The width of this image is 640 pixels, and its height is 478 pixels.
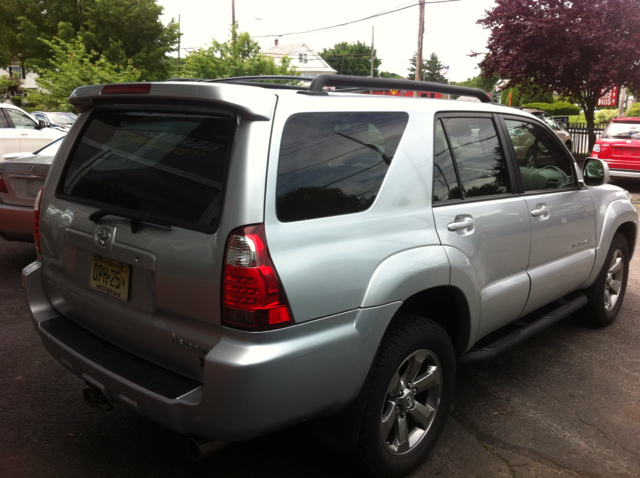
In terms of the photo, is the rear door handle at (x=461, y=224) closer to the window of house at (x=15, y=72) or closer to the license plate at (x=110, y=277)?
the license plate at (x=110, y=277)

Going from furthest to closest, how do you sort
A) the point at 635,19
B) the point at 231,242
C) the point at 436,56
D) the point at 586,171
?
1. the point at 436,56
2. the point at 635,19
3. the point at 586,171
4. the point at 231,242

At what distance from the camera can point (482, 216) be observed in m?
3.17

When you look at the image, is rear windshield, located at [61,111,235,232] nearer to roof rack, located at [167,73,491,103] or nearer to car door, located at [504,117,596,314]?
roof rack, located at [167,73,491,103]

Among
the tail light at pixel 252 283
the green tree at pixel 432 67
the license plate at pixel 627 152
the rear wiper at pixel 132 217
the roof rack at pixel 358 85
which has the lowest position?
the license plate at pixel 627 152

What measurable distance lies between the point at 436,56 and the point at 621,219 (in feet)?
362

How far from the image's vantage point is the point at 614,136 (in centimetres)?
1341

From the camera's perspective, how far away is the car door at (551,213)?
3654mm

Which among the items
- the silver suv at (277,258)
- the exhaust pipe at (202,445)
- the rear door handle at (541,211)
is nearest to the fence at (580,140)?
the rear door handle at (541,211)

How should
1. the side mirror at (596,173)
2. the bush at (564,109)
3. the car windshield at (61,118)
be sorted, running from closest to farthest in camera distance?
the side mirror at (596,173)
the car windshield at (61,118)
the bush at (564,109)

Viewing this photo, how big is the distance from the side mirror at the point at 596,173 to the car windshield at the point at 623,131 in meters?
10.2

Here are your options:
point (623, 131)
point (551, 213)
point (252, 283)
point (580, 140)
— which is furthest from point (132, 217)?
point (580, 140)

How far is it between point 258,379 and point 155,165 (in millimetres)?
1040

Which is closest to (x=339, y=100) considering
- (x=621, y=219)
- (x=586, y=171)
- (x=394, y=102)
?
(x=394, y=102)

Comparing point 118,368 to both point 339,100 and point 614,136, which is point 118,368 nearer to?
point 339,100
